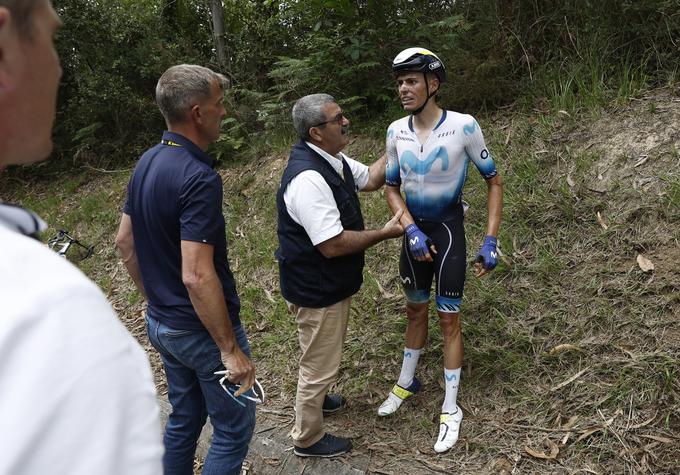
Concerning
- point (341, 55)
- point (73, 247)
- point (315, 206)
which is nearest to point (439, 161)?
point (315, 206)

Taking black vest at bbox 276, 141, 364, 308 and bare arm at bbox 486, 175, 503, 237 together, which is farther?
bare arm at bbox 486, 175, 503, 237

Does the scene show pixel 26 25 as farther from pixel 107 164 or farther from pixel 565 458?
A: pixel 107 164

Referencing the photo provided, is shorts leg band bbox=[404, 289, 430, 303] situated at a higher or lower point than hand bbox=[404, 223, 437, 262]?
lower

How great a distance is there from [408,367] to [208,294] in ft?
6.40

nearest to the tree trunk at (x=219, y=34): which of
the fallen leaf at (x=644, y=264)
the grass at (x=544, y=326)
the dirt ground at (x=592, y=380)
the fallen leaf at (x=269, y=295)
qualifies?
the grass at (x=544, y=326)

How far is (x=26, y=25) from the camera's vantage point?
795 mm

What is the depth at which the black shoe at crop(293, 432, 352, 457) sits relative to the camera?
371cm

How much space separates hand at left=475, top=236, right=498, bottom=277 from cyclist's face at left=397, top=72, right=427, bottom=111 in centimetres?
103

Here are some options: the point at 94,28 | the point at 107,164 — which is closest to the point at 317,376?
the point at 107,164

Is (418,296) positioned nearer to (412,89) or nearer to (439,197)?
(439,197)

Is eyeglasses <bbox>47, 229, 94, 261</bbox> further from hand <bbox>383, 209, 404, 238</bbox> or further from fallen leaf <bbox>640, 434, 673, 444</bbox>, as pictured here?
fallen leaf <bbox>640, 434, 673, 444</bbox>

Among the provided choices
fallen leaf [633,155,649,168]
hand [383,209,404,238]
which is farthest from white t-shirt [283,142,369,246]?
fallen leaf [633,155,649,168]

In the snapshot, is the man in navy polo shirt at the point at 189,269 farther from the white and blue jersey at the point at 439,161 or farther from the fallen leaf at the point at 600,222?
the fallen leaf at the point at 600,222

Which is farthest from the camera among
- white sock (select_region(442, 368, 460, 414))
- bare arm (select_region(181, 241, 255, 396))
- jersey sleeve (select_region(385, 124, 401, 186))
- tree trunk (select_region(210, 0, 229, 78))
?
tree trunk (select_region(210, 0, 229, 78))
